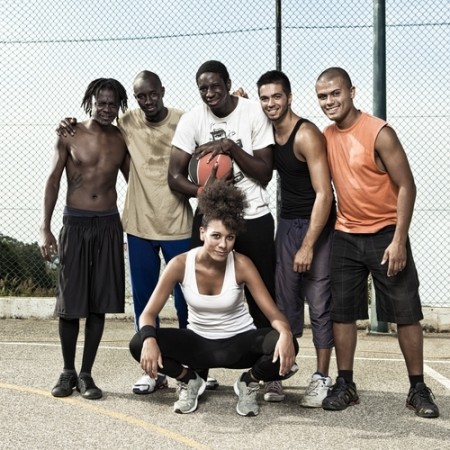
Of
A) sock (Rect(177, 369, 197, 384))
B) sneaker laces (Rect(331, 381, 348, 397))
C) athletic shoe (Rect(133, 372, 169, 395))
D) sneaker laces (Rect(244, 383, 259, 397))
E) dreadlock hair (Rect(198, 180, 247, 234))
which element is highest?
dreadlock hair (Rect(198, 180, 247, 234))

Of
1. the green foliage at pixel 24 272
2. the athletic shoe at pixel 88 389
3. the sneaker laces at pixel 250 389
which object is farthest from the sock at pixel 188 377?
the green foliage at pixel 24 272

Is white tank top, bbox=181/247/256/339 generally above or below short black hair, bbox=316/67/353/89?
below

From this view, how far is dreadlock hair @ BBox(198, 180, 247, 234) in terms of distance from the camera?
4438 millimetres

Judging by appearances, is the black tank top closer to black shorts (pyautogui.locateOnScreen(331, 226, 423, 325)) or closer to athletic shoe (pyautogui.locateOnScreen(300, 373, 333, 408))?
black shorts (pyautogui.locateOnScreen(331, 226, 423, 325))

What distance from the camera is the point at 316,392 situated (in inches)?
189

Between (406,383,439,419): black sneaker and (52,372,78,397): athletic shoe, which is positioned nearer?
(406,383,439,419): black sneaker

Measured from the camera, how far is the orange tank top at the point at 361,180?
453 cm

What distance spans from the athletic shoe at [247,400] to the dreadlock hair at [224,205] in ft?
2.77

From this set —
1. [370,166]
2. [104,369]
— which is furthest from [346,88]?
[104,369]

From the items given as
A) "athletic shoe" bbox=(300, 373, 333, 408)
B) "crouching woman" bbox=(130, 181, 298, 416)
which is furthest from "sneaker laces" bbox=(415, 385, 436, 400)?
"crouching woman" bbox=(130, 181, 298, 416)

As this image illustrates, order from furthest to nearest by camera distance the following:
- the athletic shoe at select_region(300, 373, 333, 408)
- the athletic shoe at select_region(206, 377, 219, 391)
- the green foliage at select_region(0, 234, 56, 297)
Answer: the green foliage at select_region(0, 234, 56, 297), the athletic shoe at select_region(206, 377, 219, 391), the athletic shoe at select_region(300, 373, 333, 408)

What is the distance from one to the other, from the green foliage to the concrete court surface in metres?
2.66

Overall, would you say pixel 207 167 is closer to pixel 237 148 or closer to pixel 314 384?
pixel 237 148

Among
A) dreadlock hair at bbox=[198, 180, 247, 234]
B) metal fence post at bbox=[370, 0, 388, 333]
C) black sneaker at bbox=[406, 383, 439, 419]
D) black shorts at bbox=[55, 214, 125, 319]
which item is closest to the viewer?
dreadlock hair at bbox=[198, 180, 247, 234]
